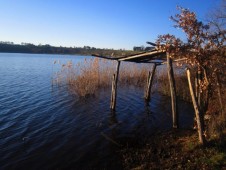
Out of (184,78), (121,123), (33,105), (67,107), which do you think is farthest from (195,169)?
(184,78)

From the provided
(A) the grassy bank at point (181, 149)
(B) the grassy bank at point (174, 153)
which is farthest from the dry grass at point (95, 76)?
(B) the grassy bank at point (174, 153)

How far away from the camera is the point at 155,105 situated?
14648 millimetres

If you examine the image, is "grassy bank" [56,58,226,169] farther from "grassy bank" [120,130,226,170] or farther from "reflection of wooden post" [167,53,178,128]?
"reflection of wooden post" [167,53,178,128]

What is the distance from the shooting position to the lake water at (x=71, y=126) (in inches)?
287

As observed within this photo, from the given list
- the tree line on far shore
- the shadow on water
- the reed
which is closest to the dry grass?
the reed

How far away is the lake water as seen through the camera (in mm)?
7285

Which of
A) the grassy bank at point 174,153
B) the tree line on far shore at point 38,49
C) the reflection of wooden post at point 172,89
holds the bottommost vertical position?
the tree line on far shore at point 38,49

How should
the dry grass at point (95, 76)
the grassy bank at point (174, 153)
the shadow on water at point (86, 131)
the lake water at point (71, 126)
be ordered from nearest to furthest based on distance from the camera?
1. the grassy bank at point (174, 153)
2. the shadow on water at point (86, 131)
3. the lake water at point (71, 126)
4. the dry grass at point (95, 76)

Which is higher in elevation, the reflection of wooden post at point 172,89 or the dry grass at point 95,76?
the reflection of wooden post at point 172,89

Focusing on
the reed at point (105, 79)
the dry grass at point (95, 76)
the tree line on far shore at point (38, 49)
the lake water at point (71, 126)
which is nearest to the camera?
the lake water at point (71, 126)

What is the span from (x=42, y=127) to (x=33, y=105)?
157 inches

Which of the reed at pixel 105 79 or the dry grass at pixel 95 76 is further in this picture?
the dry grass at pixel 95 76

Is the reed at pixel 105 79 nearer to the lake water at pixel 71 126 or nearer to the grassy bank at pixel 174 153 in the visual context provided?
the lake water at pixel 71 126

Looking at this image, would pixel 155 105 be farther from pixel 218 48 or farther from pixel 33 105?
pixel 218 48
